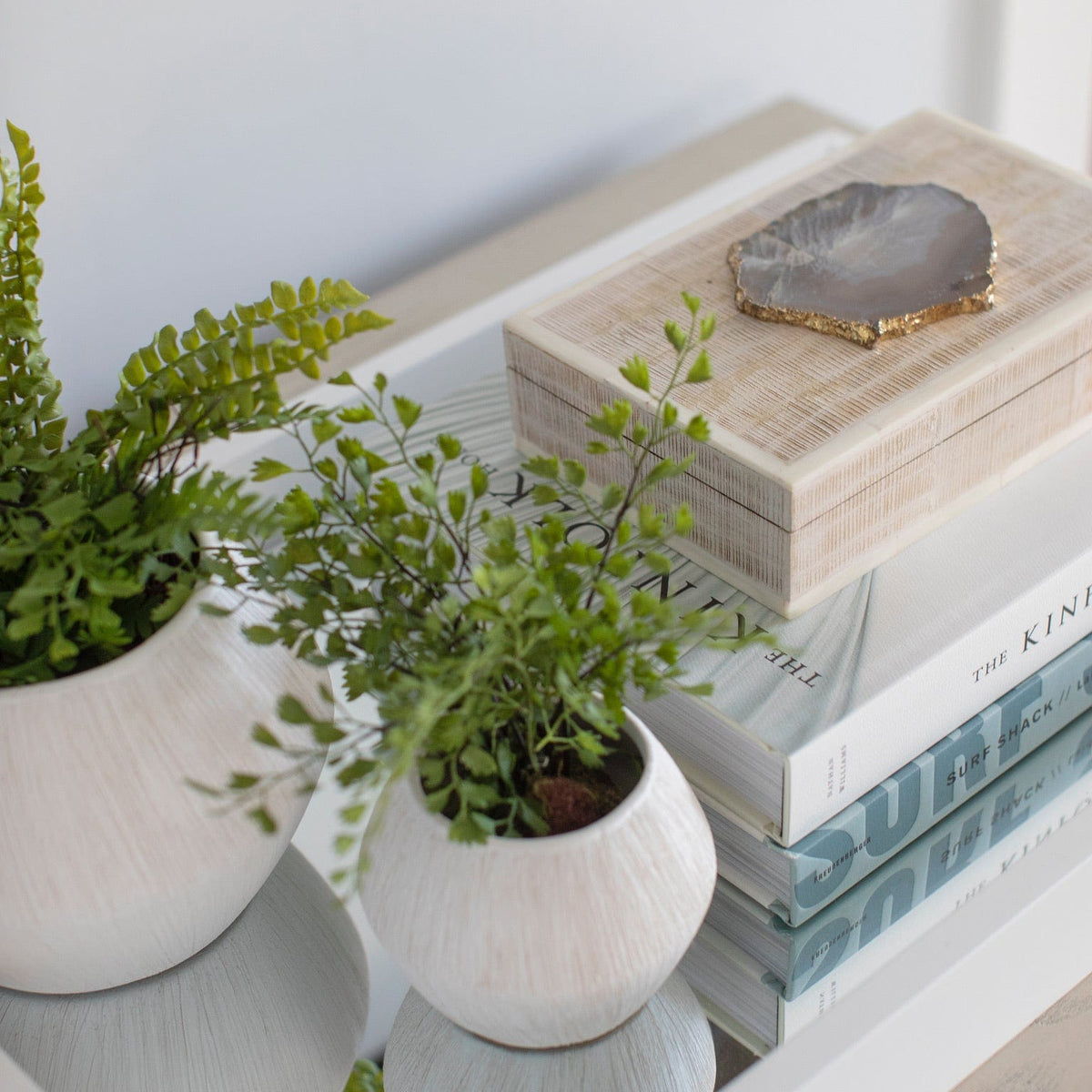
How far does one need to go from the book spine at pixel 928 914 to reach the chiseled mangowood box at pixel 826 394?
0.11 metres

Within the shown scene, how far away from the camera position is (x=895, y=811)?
509mm

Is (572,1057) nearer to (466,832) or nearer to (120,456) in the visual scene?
(466,832)

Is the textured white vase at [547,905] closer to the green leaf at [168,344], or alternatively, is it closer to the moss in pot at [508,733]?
the moss in pot at [508,733]

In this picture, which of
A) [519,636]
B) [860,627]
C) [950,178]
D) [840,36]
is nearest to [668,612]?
[519,636]

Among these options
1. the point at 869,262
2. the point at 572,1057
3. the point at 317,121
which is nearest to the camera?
the point at 572,1057

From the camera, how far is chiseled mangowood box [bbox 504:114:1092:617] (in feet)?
1.64

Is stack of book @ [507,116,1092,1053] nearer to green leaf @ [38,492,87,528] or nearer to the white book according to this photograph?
the white book

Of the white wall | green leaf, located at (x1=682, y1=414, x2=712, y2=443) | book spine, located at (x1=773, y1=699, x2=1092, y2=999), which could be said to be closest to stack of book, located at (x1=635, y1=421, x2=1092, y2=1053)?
book spine, located at (x1=773, y1=699, x2=1092, y2=999)

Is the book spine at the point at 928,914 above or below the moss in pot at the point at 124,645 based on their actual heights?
below

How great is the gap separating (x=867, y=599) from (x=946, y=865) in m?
0.10

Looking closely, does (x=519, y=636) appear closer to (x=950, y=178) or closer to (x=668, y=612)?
(x=668, y=612)

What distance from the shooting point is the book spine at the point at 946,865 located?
503 mm

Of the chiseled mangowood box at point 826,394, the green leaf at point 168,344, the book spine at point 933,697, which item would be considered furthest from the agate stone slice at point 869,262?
the green leaf at point 168,344

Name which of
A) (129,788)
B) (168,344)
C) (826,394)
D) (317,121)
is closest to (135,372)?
(168,344)
